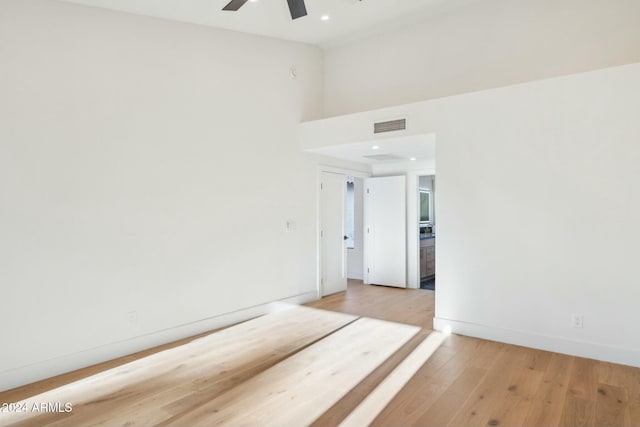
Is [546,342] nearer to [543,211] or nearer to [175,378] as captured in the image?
[543,211]

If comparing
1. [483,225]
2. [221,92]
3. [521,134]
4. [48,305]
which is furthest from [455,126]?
[48,305]

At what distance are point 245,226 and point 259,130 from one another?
1321 millimetres

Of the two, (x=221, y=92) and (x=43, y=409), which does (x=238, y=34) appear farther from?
(x=43, y=409)

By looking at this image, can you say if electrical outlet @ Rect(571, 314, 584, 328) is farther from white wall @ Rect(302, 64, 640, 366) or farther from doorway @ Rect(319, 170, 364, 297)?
doorway @ Rect(319, 170, 364, 297)

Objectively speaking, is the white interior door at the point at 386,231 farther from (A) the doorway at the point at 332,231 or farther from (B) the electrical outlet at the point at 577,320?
(B) the electrical outlet at the point at 577,320

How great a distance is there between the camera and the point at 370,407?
8.66ft

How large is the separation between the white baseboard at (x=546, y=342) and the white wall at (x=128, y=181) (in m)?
2.47

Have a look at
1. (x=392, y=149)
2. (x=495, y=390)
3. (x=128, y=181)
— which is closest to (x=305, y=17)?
(x=392, y=149)

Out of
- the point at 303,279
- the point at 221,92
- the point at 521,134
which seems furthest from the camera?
the point at 303,279

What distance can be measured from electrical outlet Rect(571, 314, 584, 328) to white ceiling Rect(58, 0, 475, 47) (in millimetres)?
3933

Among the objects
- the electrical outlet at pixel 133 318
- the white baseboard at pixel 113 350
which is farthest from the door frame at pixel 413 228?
the electrical outlet at pixel 133 318

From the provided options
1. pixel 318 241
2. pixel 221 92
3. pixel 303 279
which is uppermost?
pixel 221 92

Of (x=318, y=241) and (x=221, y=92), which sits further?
(x=318, y=241)

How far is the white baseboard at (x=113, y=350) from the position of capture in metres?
3.02
